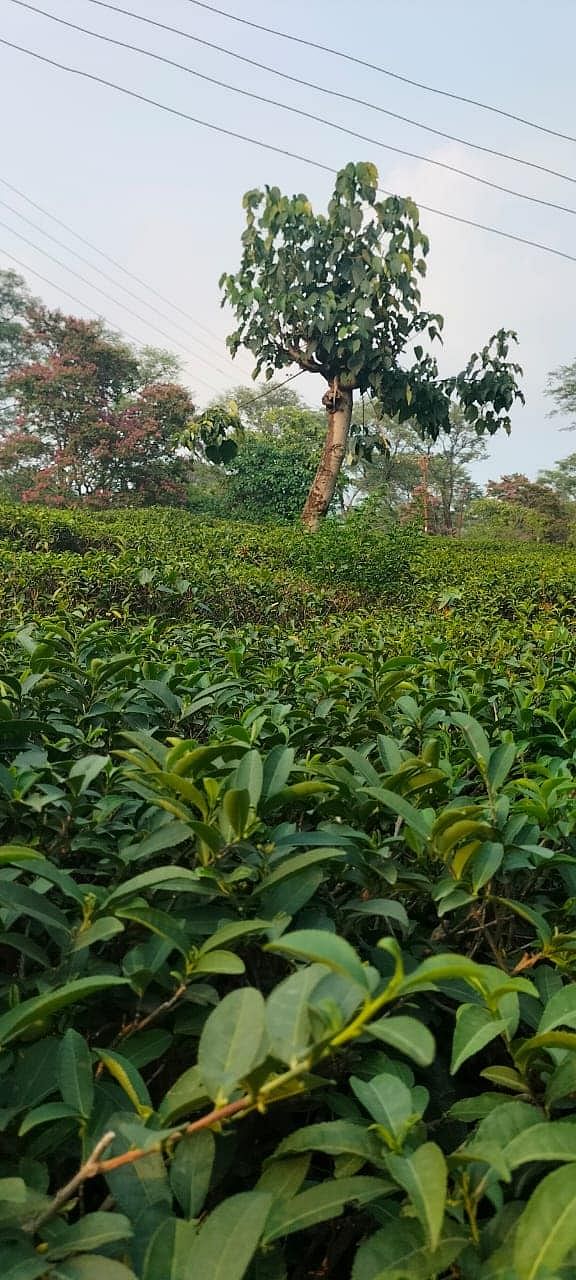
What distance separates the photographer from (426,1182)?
421 millimetres

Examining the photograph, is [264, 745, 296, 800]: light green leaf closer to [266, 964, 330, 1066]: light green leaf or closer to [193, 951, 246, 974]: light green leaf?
[193, 951, 246, 974]: light green leaf

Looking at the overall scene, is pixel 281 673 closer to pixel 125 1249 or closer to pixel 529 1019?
pixel 529 1019

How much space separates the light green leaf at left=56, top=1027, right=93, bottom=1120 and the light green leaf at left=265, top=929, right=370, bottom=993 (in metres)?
0.21

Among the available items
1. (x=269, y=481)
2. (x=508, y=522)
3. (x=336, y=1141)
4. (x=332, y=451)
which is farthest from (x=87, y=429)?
(x=336, y=1141)

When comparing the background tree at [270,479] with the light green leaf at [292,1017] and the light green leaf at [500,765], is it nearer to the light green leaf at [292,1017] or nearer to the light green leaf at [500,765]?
the light green leaf at [500,765]

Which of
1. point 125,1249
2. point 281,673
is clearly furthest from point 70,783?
point 281,673

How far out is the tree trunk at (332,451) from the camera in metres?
9.69

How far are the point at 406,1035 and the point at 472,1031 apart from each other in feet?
0.53

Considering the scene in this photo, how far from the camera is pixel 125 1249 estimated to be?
18.3 inches

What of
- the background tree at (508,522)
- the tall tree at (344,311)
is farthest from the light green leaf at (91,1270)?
the background tree at (508,522)

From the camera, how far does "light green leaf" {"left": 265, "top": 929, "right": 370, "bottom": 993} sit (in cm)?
40

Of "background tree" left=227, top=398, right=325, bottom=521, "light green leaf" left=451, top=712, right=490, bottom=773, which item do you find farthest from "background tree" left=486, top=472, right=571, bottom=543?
"light green leaf" left=451, top=712, right=490, bottom=773

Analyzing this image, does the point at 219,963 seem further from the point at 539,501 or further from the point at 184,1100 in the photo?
the point at 539,501

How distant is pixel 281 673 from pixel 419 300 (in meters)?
8.73
